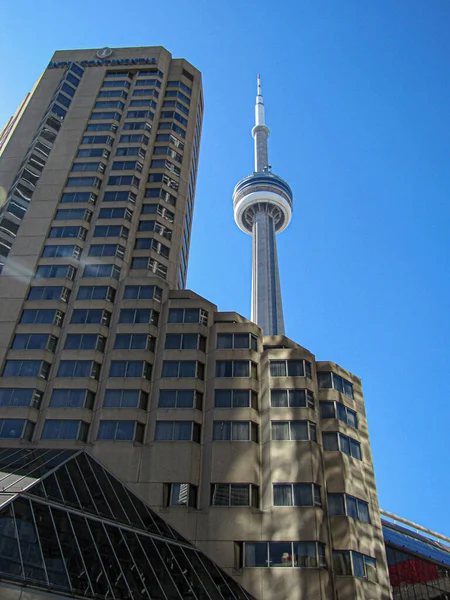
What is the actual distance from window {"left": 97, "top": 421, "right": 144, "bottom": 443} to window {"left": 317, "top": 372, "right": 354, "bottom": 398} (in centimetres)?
1662

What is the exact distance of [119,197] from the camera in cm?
6278

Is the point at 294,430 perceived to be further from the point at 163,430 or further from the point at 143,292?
the point at 143,292

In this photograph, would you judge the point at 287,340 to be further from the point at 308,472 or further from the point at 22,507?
the point at 22,507

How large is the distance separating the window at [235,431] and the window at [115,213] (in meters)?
27.8

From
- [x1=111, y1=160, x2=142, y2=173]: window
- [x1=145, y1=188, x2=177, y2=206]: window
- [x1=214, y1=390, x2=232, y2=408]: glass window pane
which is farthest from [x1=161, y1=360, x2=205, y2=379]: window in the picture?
[x1=111, y1=160, x2=142, y2=173]: window

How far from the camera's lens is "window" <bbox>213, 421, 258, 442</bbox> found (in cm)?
4422

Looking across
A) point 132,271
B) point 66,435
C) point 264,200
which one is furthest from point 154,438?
point 264,200

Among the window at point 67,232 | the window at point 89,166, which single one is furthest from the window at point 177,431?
the window at point 89,166

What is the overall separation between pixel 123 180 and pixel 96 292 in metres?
17.2

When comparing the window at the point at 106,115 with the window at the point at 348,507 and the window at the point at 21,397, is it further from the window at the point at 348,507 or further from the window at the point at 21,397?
the window at the point at 348,507

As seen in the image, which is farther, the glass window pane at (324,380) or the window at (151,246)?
the window at (151,246)

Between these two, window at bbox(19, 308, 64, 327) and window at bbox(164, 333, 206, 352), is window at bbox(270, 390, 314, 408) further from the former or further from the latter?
window at bbox(19, 308, 64, 327)

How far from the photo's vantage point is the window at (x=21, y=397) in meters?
46.2

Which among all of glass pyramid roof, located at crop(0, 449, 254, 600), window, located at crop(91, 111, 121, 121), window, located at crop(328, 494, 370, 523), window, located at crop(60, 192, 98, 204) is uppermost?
window, located at crop(91, 111, 121, 121)
